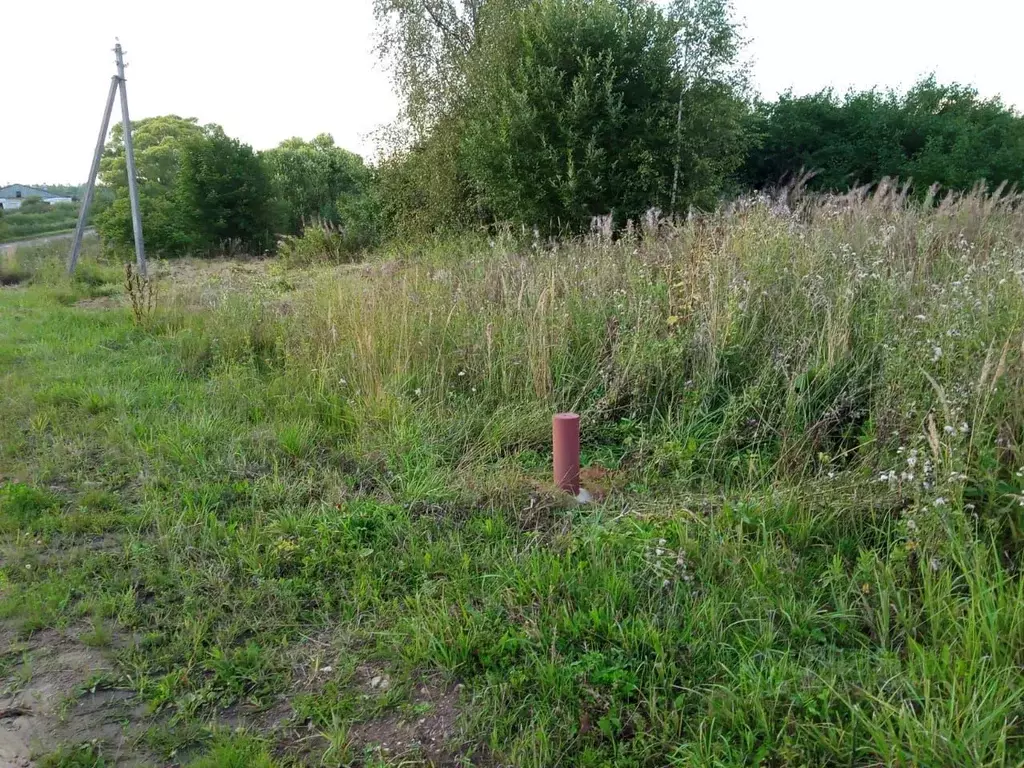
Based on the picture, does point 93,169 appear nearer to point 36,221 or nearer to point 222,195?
point 222,195

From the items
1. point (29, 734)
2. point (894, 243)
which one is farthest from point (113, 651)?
point (894, 243)

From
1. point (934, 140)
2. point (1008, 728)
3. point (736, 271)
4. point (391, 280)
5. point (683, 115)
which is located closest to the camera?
point (1008, 728)

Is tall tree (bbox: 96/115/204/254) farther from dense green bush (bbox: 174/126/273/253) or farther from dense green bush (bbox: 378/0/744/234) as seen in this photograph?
dense green bush (bbox: 378/0/744/234)

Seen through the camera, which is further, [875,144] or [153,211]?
[153,211]

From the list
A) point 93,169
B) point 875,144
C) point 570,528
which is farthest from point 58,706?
point 875,144

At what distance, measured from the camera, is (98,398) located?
16.4 ft

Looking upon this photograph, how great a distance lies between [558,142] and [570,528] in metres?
9.11

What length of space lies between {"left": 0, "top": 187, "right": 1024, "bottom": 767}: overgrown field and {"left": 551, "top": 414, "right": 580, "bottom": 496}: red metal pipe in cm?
12

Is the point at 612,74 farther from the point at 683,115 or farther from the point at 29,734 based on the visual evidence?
the point at 29,734

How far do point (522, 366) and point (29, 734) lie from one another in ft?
10.4

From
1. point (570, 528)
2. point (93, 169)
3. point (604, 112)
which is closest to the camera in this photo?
point (570, 528)

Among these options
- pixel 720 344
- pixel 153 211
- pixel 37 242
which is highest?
pixel 153 211

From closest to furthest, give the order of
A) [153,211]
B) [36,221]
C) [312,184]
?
1. [153,211]
2. [312,184]
3. [36,221]

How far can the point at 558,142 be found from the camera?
1083 centimetres
